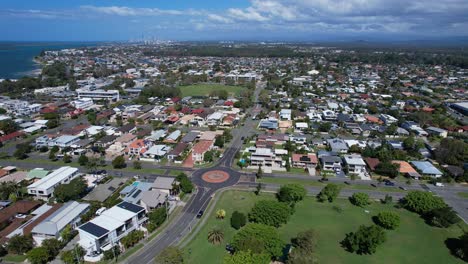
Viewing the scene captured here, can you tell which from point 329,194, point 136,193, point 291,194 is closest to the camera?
point 136,193

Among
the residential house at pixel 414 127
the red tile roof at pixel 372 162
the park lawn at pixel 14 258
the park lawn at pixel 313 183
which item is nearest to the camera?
the park lawn at pixel 14 258

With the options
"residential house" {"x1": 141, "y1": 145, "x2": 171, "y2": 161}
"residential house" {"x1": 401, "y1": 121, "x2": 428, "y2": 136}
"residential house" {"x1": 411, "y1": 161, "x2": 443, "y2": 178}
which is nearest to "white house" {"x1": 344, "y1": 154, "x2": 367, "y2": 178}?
"residential house" {"x1": 411, "y1": 161, "x2": 443, "y2": 178}

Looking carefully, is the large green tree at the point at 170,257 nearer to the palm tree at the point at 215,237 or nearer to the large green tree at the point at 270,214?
the palm tree at the point at 215,237

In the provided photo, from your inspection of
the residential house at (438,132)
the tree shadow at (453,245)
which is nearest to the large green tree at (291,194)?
the tree shadow at (453,245)

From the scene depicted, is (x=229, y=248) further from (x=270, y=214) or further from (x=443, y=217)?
(x=443, y=217)

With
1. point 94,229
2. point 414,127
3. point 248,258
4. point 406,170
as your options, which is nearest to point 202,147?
point 94,229
